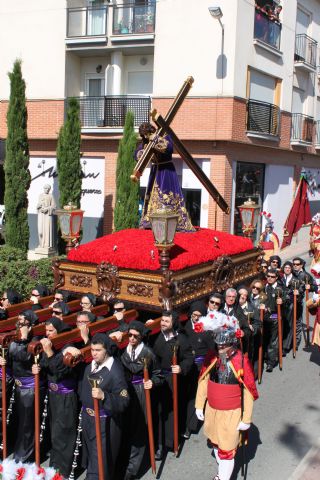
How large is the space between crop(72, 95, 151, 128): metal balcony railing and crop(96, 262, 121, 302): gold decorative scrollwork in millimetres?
11938

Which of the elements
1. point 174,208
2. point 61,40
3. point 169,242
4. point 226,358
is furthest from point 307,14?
point 226,358

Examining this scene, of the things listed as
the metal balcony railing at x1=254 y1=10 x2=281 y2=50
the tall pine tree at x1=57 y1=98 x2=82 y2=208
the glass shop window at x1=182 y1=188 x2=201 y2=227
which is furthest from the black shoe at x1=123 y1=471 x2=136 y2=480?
the metal balcony railing at x1=254 y1=10 x2=281 y2=50

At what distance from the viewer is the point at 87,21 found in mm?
19016

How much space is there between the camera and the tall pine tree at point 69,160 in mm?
15609

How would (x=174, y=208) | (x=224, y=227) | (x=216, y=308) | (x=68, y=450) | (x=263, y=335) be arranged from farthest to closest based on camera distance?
(x=224, y=227), (x=174, y=208), (x=263, y=335), (x=216, y=308), (x=68, y=450)

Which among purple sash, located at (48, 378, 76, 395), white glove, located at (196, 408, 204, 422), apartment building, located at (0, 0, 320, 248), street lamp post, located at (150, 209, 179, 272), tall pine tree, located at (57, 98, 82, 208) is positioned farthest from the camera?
apartment building, located at (0, 0, 320, 248)

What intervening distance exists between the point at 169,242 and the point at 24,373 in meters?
2.46

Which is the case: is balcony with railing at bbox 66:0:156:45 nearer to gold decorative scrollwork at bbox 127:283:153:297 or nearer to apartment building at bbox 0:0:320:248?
apartment building at bbox 0:0:320:248

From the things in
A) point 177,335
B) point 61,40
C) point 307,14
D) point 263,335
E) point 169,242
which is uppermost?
point 307,14

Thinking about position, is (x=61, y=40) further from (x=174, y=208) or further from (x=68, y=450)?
(x=68, y=450)

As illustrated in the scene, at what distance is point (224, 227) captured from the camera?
1769cm

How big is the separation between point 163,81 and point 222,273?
11.1m

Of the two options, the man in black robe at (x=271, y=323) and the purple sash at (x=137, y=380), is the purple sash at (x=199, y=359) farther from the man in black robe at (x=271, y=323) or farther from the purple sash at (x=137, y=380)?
the man in black robe at (x=271, y=323)

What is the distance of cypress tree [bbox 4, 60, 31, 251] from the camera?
13867mm
